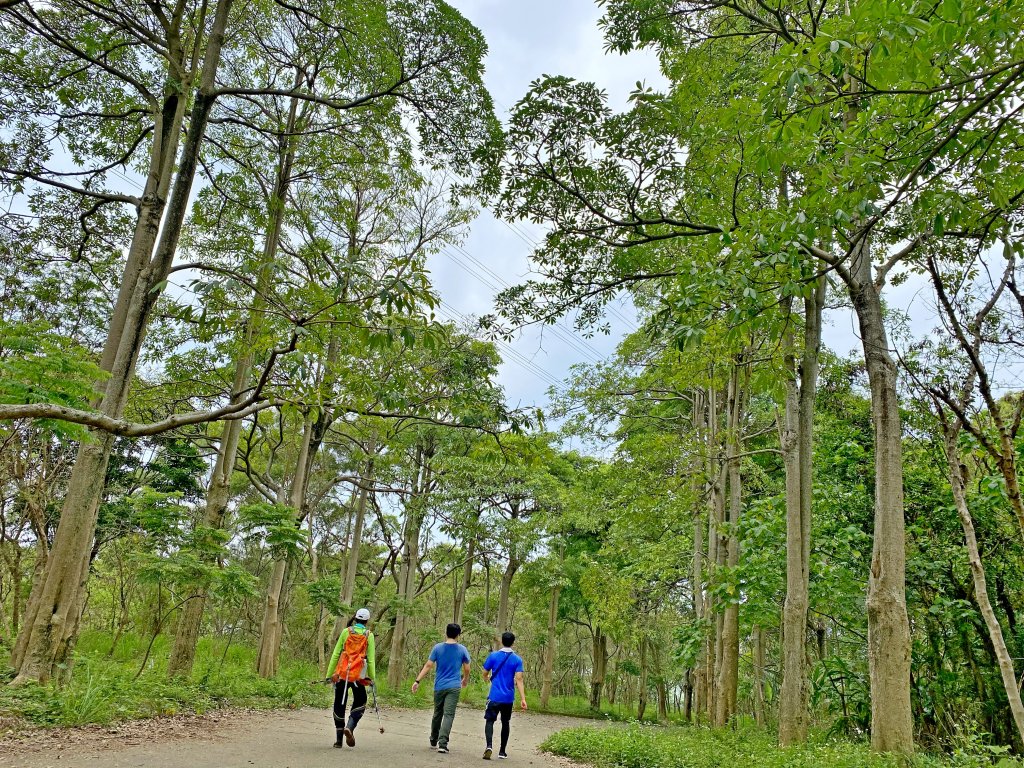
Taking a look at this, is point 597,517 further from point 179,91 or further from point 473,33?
point 179,91

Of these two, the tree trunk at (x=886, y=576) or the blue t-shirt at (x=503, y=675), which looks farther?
the blue t-shirt at (x=503, y=675)

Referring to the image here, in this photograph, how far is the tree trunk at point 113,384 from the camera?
6.71m

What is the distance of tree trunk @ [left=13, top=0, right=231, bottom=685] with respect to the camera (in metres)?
6.71

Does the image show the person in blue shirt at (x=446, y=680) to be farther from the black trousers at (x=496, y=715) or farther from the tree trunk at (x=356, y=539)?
the tree trunk at (x=356, y=539)

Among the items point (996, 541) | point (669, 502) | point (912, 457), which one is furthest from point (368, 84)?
point (996, 541)

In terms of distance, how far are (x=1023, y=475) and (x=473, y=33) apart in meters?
10.1

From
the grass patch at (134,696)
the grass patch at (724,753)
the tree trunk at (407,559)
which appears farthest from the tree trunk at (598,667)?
the grass patch at (724,753)

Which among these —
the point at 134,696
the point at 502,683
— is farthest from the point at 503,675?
the point at 134,696

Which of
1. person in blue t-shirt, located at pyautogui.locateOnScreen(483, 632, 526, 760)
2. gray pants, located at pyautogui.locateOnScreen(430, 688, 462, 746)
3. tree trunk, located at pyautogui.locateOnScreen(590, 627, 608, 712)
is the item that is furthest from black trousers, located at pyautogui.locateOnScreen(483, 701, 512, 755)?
tree trunk, located at pyautogui.locateOnScreen(590, 627, 608, 712)

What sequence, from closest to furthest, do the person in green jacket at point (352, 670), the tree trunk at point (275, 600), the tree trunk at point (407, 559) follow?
the person in green jacket at point (352, 670), the tree trunk at point (275, 600), the tree trunk at point (407, 559)

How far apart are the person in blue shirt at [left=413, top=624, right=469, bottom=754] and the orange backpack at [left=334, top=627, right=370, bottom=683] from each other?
2.22 feet

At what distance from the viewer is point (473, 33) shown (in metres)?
8.95

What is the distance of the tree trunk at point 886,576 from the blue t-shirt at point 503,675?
3737 mm

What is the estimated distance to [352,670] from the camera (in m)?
6.86
